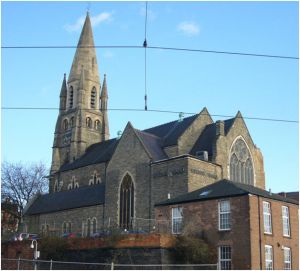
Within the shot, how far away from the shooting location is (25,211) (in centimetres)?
5444

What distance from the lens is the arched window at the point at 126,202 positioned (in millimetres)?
40938

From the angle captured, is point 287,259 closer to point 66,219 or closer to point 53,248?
point 53,248

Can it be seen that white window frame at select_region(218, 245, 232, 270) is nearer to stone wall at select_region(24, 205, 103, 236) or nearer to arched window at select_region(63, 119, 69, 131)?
stone wall at select_region(24, 205, 103, 236)

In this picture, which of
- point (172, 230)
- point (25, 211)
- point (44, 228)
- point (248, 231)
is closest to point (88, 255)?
point (172, 230)

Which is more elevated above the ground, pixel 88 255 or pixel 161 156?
pixel 161 156

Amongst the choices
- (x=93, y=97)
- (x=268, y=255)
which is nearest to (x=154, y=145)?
(x=268, y=255)

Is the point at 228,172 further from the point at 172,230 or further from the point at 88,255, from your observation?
the point at 88,255

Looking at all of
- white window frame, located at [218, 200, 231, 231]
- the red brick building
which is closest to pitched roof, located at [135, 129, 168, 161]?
the red brick building

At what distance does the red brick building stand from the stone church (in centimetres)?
752

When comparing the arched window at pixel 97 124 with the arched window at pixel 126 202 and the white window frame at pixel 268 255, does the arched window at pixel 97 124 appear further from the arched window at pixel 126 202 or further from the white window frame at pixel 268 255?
the white window frame at pixel 268 255

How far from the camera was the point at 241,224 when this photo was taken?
2631cm

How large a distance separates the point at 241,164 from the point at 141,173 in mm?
10584

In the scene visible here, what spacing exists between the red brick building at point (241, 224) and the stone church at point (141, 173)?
24.7 ft

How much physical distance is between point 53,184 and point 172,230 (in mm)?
32608
